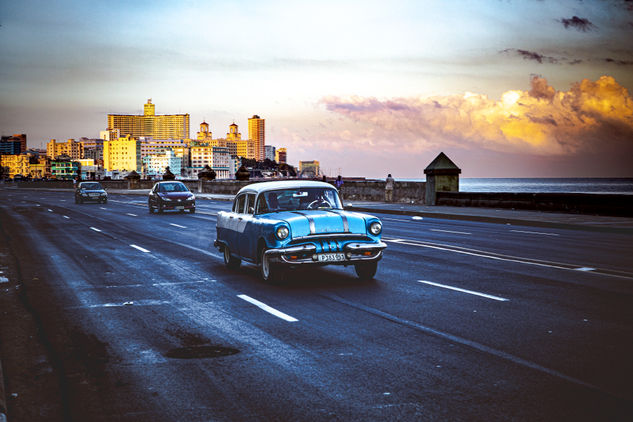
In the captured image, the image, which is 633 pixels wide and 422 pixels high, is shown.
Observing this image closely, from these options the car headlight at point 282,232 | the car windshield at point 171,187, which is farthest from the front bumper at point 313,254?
the car windshield at point 171,187

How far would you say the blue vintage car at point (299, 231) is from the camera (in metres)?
10.4

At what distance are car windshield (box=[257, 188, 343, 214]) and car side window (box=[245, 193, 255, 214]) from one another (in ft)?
0.71

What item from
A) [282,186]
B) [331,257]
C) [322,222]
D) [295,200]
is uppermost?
[282,186]

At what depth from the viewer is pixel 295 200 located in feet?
38.0

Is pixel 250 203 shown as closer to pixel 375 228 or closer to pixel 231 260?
pixel 231 260

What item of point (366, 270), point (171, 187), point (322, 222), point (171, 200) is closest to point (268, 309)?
point (322, 222)

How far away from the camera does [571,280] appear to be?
1103cm

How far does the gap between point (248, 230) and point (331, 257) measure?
1.80m

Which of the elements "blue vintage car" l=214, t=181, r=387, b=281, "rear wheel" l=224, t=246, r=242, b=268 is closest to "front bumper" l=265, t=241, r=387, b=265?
"blue vintage car" l=214, t=181, r=387, b=281

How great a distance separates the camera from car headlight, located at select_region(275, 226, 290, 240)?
34.2 feet

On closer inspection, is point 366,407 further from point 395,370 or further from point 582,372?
point 582,372

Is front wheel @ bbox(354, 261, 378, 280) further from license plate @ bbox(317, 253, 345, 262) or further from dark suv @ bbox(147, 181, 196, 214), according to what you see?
dark suv @ bbox(147, 181, 196, 214)

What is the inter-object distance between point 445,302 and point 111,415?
5.41 metres

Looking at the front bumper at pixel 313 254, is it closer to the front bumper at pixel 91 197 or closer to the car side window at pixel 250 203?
the car side window at pixel 250 203
